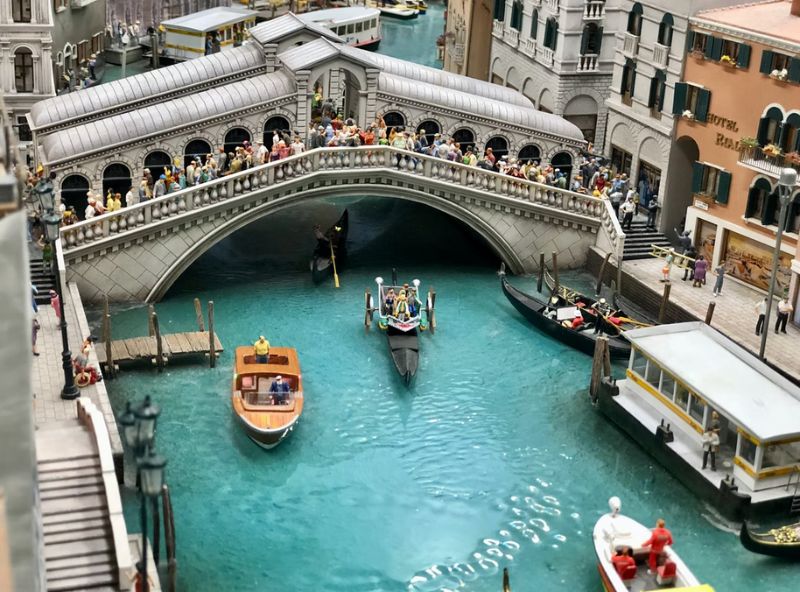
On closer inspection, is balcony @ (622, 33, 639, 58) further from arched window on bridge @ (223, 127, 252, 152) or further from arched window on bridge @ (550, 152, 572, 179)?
arched window on bridge @ (223, 127, 252, 152)

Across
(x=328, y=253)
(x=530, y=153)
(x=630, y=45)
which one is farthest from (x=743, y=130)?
(x=328, y=253)

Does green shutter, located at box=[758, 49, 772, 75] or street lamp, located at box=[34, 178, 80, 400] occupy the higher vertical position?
green shutter, located at box=[758, 49, 772, 75]

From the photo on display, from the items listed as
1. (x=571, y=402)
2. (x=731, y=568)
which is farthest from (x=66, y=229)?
(x=731, y=568)

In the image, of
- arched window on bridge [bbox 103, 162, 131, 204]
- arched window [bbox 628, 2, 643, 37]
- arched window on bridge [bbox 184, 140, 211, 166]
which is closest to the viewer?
arched window on bridge [bbox 103, 162, 131, 204]

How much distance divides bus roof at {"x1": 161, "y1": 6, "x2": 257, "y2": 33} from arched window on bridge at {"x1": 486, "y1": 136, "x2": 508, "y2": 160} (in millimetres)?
29679

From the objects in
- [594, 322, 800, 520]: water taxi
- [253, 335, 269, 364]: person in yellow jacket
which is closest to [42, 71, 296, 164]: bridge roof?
[253, 335, 269, 364]: person in yellow jacket

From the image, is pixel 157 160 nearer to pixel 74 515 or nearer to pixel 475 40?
pixel 74 515

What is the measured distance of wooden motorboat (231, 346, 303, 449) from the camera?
36.3 m

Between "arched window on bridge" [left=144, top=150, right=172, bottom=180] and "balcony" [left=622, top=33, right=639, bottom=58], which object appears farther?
"balcony" [left=622, top=33, right=639, bottom=58]

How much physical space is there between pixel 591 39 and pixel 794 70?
17918 millimetres

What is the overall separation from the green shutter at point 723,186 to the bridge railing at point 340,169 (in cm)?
379

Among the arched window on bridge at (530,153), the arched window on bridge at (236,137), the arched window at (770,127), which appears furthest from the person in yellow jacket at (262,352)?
the arched window at (770,127)

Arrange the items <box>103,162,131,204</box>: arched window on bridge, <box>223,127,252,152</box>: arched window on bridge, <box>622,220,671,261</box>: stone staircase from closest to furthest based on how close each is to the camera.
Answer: <box>103,162,131,204</box>: arched window on bridge
<box>622,220,671,261</box>: stone staircase
<box>223,127,252,152</box>: arched window on bridge

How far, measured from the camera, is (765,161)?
147 feet
